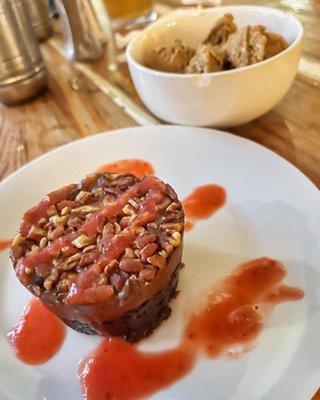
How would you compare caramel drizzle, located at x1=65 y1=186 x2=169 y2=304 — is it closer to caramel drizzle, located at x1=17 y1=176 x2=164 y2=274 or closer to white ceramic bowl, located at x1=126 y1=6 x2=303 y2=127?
caramel drizzle, located at x1=17 y1=176 x2=164 y2=274

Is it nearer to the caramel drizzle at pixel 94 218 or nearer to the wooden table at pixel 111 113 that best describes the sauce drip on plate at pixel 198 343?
the caramel drizzle at pixel 94 218

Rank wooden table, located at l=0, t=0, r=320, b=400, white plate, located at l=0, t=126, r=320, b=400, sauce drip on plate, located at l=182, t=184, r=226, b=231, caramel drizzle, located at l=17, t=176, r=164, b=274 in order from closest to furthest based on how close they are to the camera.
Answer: white plate, located at l=0, t=126, r=320, b=400
caramel drizzle, located at l=17, t=176, r=164, b=274
sauce drip on plate, located at l=182, t=184, r=226, b=231
wooden table, located at l=0, t=0, r=320, b=400

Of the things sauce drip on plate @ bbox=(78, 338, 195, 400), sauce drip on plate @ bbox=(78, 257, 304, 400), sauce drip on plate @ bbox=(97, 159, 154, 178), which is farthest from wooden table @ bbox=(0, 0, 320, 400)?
Result: sauce drip on plate @ bbox=(78, 338, 195, 400)

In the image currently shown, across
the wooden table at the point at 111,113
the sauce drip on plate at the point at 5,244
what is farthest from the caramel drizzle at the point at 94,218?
the wooden table at the point at 111,113

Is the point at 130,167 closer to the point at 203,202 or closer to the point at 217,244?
the point at 203,202

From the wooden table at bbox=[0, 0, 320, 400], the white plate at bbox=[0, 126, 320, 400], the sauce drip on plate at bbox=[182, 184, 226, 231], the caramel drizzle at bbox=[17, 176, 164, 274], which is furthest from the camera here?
the wooden table at bbox=[0, 0, 320, 400]

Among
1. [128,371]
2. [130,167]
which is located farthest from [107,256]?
[130,167]
